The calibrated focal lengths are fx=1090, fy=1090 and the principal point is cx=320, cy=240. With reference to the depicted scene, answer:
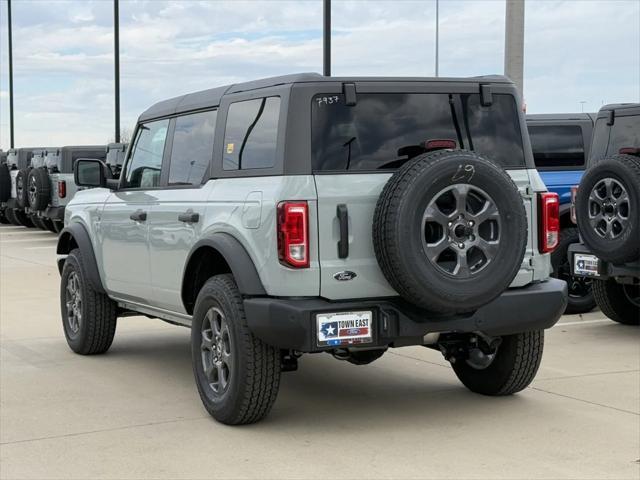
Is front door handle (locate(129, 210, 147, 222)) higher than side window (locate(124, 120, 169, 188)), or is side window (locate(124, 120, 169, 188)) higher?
side window (locate(124, 120, 169, 188))

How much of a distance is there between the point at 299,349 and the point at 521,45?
32.5 ft

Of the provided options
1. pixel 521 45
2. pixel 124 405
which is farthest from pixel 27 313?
pixel 521 45

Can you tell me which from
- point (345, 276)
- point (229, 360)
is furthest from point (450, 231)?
point (229, 360)

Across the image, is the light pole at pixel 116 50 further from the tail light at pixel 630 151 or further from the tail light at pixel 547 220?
the tail light at pixel 547 220

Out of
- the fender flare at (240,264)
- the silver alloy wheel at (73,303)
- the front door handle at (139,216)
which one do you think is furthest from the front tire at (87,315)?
the fender flare at (240,264)

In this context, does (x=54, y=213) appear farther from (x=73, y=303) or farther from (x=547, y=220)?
(x=547, y=220)

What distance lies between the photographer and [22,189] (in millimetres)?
24828

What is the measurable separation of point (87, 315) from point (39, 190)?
15.5m

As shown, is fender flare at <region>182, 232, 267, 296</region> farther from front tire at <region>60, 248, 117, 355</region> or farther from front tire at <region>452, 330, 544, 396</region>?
front tire at <region>60, 248, 117, 355</region>

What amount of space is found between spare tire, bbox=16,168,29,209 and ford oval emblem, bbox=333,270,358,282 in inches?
779

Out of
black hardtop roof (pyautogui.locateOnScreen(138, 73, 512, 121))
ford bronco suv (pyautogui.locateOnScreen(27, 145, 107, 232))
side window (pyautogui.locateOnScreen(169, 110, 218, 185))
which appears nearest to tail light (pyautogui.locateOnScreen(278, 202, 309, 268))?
black hardtop roof (pyautogui.locateOnScreen(138, 73, 512, 121))

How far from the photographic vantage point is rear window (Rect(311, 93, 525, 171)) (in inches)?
232

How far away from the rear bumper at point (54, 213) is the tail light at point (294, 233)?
17.5 metres

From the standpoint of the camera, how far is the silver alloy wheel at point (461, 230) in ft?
18.7
